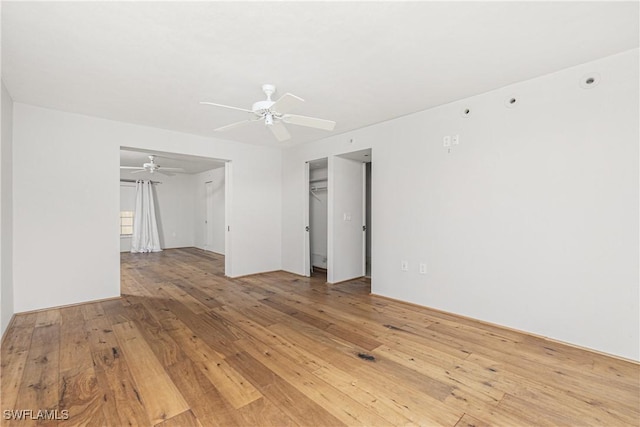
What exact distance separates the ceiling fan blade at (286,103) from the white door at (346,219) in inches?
90.8

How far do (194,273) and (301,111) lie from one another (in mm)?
3925

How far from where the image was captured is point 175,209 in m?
9.31

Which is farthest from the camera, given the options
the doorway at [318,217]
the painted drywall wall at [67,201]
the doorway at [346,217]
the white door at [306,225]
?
the doorway at [318,217]

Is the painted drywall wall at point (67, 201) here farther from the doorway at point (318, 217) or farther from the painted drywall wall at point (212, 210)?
the painted drywall wall at point (212, 210)

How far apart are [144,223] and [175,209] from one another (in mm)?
1042

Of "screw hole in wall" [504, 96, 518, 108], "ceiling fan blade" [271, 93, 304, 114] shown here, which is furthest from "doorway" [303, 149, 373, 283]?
"ceiling fan blade" [271, 93, 304, 114]

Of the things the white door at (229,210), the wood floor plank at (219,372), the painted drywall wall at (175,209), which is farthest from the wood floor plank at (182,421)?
the painted drywall wall at (175,209)

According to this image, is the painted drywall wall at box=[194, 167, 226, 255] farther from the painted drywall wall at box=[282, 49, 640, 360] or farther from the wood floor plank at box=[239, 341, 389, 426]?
the wood floor plank at box=[239, 341, 389, 426]

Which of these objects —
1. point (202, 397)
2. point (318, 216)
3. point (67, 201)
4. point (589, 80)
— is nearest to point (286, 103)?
point (202, 397)

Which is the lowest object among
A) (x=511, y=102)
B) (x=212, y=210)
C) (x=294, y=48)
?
(x=212, y=210)

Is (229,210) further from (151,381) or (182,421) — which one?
(182,421)

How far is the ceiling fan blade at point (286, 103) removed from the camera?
91.7 inches

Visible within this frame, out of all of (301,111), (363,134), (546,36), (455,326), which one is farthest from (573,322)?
(301,111)

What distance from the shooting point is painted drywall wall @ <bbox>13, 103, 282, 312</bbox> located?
11.1 feet
